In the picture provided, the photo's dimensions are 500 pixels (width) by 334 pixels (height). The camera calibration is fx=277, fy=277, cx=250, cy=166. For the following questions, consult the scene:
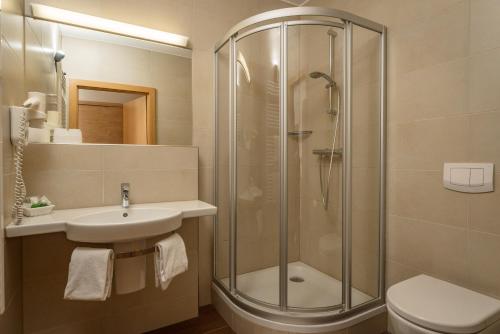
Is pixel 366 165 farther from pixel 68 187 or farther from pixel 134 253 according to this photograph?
pixel 68 187

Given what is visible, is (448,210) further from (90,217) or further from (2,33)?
(2,33)

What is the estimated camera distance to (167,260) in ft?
4.54

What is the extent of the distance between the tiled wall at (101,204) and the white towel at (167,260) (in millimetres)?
460

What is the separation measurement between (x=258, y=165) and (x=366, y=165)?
0.68m

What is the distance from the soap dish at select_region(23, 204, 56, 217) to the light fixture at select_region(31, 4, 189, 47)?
1.05 meters

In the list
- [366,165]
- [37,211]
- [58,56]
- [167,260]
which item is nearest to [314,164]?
[366,165]

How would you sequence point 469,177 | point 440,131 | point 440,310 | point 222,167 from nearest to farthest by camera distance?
point 440,310 → point 469,177 → point 440,131 → point 222,167

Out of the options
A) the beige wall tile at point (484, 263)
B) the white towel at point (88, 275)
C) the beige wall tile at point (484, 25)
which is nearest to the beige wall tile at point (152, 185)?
the white towel at point (88, 275)

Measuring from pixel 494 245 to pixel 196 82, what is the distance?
6.37 feet

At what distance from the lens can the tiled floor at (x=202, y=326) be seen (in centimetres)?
179

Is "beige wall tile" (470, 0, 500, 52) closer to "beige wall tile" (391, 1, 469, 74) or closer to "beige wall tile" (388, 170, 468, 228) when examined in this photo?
"beige wall tile" (391, 1, 469, 74)

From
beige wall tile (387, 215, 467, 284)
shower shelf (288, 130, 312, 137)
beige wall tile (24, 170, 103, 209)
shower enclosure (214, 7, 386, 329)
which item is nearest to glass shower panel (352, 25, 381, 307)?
shower enclosure (214, 7, 386, 329)

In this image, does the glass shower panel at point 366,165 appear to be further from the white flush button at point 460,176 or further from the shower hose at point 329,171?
the white flush button at point 460,176

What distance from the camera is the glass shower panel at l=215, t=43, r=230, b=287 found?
1919 mm
